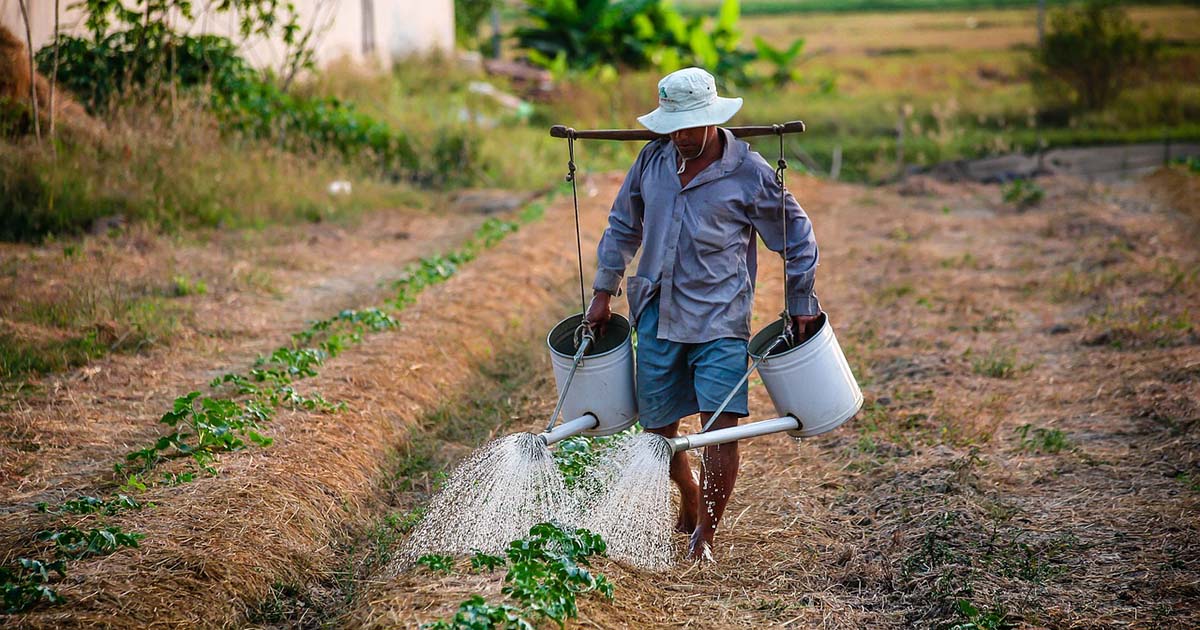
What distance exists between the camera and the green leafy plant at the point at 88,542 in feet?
12.1

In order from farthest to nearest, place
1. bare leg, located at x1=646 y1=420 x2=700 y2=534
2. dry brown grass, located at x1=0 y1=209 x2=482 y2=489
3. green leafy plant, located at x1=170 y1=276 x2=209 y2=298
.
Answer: green leafy plant, located at x1=170 y1=276 x2=209 y2=298 → dry brown grass, located at x1=0 y1=209 x2=482 y2=489 → bare leg, located at x1=646 y1=420 x2=700 y2=534

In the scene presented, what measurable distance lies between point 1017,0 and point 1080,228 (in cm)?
3151

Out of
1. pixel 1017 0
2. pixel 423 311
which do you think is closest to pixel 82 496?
pixel 423 311

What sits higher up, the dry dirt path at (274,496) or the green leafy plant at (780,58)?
the green leafy plant at (780,58)

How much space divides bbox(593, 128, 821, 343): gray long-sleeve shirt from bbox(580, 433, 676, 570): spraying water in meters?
0.41

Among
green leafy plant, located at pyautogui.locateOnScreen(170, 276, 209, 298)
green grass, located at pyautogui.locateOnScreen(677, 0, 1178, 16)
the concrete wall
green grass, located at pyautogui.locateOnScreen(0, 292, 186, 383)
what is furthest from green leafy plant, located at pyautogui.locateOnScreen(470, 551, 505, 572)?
green grass, located at pyautogui.locateOnScreen(677, 0, 1178, 16)

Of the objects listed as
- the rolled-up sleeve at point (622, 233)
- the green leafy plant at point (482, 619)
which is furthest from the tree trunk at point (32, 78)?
the green leafy plant at point (482, 619)

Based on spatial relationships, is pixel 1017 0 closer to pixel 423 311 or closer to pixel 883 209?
pixel 883 209

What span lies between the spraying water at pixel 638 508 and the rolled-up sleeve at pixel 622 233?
1.83 ft

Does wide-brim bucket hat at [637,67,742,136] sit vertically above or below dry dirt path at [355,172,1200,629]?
above

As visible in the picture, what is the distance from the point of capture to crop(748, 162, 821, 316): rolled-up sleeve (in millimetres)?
3908

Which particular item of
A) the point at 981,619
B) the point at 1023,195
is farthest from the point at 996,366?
the point at 1023,195

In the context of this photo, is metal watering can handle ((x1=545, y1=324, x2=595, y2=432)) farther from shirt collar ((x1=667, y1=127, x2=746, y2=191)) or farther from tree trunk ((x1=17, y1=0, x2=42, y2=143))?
tree trunk ((x1=17, y1=0, x2=42, y2=143))

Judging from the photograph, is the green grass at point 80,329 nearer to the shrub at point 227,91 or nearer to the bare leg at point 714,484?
the shrub at point 227,91
